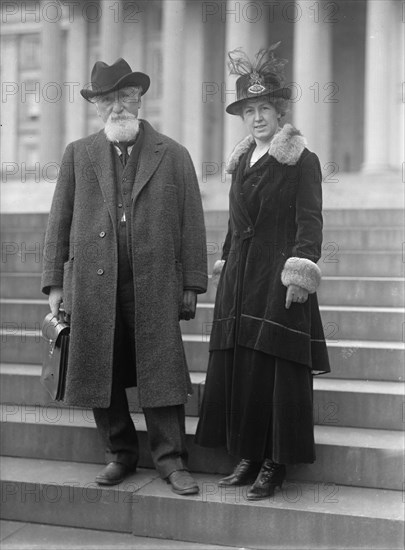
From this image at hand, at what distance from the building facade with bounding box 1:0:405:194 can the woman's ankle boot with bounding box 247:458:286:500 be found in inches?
228

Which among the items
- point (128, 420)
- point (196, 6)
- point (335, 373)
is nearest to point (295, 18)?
point (196, 6)

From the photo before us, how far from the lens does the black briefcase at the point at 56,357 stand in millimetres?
3557

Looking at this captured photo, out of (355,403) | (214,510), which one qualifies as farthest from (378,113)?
(214,510)

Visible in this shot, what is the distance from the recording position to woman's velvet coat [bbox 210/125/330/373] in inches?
132

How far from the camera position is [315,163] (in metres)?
3.41

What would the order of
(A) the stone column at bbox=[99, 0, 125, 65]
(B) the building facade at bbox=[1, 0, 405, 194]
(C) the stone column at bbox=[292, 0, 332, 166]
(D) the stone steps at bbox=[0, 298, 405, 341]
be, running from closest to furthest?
(D) the stone steps at bbox=[0, 298, 405, 341] < (A) the stone column at bbox=[99, 0, 125, 65] < (B) the building facade at bbox=[1, 0, 405, 194] < (C) the stone column at bbox=[292, 0, 332, 166]

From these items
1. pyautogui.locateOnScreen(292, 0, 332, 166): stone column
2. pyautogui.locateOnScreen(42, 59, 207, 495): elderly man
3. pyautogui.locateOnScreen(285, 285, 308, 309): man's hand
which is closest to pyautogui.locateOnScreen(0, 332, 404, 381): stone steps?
pyautogui.locateOnScreen(42, 59, 207, 495): elderly man

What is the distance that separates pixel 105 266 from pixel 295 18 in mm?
8046

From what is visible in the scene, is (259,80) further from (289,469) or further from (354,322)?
(289,469)

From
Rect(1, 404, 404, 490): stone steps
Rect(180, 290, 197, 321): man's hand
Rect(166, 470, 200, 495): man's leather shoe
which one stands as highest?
Rect(180, 290, 197, 321): man's hand

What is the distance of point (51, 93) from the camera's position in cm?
1177

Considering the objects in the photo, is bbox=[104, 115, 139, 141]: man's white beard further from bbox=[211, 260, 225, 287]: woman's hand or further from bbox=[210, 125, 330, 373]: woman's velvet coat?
bbox=[211, 260, 225, 287]: woman's hand

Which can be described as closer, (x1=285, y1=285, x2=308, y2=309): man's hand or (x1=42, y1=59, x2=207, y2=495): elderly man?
(x1=285, y1=285, x2=308, y2=309): man's hand

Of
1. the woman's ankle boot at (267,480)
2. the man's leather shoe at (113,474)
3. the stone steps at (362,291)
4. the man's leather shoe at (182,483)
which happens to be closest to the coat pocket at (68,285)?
the man's leather shoe at (113,474)
